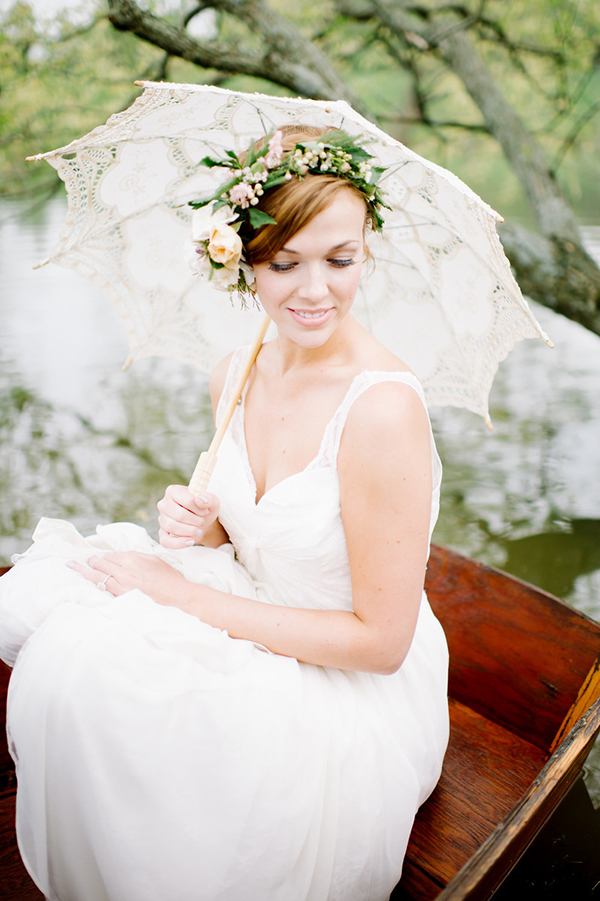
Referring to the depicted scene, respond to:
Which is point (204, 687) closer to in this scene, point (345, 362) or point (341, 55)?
A: point (345, 362)

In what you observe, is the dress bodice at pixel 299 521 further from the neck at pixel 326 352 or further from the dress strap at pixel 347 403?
the neck at pixel 326 352

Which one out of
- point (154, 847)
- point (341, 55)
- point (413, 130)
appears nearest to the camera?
point (154, 847)

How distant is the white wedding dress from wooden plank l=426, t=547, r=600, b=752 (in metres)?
0.68

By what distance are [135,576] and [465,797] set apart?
113 cm

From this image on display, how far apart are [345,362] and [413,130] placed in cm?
526

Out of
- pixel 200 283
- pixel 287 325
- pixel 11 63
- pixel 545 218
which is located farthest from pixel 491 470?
pixel 11 63

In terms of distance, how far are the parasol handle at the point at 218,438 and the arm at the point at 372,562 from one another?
244mm

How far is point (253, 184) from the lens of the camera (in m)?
1.26

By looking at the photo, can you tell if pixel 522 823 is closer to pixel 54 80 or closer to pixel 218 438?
pixel 218 438

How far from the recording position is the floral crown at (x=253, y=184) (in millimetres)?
1229

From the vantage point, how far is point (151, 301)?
1857 mm

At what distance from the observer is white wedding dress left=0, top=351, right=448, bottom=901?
1.08 m

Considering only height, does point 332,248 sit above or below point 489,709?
above

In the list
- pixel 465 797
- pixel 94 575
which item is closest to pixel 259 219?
pixel 94 575
